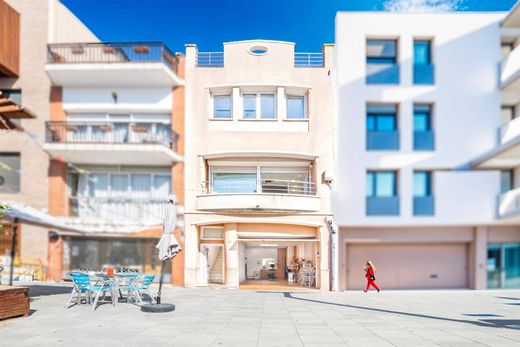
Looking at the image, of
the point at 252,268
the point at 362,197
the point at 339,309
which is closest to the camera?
the point at 339,309

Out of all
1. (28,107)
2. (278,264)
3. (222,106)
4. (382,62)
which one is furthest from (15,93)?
(382,62)

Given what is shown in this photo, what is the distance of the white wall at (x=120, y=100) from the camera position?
68.5 ft

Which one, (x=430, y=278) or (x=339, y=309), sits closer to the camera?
(x=339, y=309)

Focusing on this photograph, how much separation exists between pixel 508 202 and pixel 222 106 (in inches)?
567

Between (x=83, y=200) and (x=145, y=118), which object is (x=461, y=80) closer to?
(x=145, y=118)

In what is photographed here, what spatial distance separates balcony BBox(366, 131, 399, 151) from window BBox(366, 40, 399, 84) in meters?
2.51

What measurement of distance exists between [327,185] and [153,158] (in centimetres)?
853

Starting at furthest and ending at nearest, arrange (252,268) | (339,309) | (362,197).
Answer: (252,268) → (362,197) → (339,309)

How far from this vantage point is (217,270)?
20.8 m

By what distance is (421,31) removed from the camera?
68.0 ft

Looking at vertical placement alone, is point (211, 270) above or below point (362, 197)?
below

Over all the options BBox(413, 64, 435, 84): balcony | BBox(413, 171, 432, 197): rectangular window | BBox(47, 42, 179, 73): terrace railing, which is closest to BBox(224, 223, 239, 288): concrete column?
BBox(47, 42, 179, 73): terrace railing

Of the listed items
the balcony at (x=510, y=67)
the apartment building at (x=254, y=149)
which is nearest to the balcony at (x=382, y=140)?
the apartment building at (x=254, y=149)

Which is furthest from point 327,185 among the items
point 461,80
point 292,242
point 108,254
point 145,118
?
point 108,254
